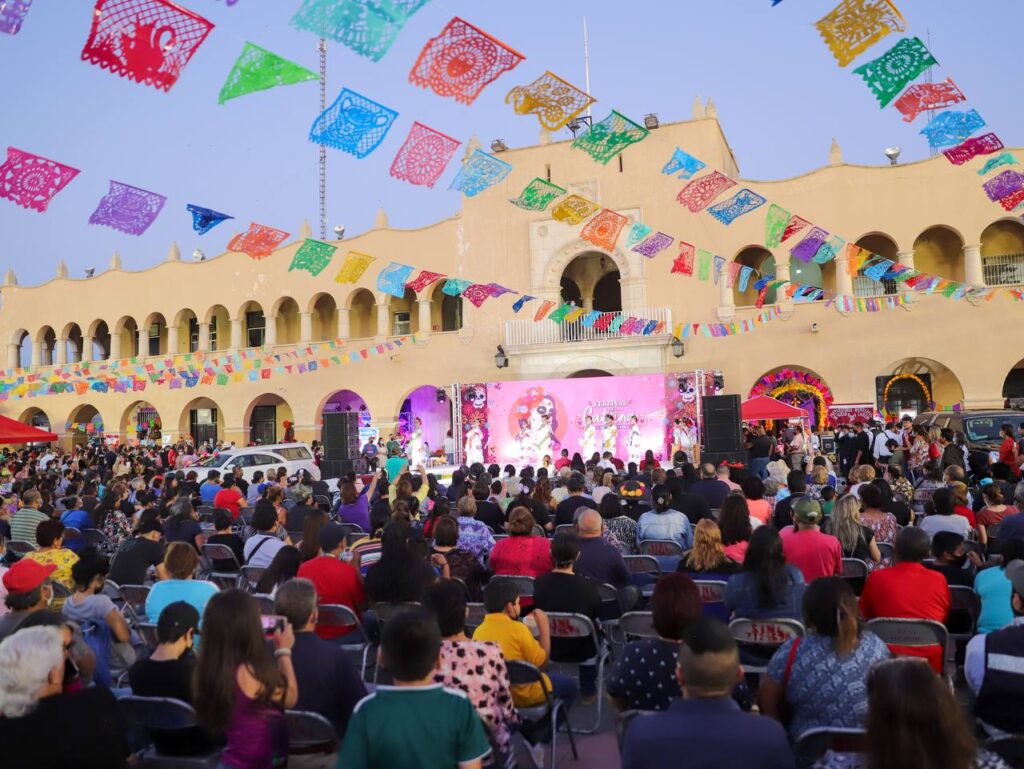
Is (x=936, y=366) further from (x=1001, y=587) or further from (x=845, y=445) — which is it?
(x=1001, y=587)

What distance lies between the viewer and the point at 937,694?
→ 2.12 meters

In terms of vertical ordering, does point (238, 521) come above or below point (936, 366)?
below

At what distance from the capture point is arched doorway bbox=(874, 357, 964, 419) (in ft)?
65.1

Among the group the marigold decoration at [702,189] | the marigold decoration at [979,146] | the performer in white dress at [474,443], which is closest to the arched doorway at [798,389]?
the marigold decoration at [702,189]

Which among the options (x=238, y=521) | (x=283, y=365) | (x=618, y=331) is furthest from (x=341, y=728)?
(x=283, y=365)

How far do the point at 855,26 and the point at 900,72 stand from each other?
1205mm

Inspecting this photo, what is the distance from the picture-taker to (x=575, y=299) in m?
24.7

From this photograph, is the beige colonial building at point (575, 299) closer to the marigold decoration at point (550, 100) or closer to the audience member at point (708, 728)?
the marigold decoration at point (550, 100)

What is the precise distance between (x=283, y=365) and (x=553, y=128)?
58.0 feet

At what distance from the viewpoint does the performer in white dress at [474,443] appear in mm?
21422

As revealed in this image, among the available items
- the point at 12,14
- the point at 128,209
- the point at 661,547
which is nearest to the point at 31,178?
the point at 128,209

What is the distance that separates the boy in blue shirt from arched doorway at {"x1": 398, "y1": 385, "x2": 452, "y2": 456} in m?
23.1

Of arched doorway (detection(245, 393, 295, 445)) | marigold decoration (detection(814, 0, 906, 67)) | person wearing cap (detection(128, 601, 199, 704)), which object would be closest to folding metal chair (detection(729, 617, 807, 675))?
person wearing cap (detection(128, 601, 199, 704))

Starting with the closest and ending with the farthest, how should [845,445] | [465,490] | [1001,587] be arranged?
[1001,587] → [465,490] → [845,445]
